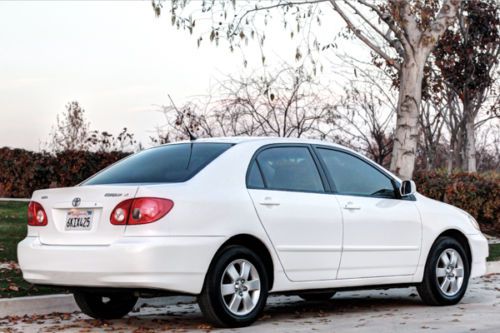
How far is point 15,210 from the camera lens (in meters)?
21.4

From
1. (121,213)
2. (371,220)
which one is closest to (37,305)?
(121,213)

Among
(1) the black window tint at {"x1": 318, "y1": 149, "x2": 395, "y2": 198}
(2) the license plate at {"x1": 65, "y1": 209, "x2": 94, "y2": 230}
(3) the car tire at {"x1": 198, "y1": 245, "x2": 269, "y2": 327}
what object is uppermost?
(1) the black window tint at {"x1": 318, "y1": 149, "x2": 395, "y2": 198}

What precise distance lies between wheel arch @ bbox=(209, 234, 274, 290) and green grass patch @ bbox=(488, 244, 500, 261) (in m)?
8.18

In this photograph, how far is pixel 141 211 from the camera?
26.1 ft

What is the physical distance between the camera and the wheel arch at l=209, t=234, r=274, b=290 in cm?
847

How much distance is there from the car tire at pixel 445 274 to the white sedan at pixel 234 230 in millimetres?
17

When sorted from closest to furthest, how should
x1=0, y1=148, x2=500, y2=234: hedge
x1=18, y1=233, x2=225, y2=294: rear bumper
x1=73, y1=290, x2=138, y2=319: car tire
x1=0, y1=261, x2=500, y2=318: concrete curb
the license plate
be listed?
x1=18, y1=233, x2=225, y2=294: rear bumper
the license plate
x1=73, y1=290, x2=138, y2=319: car tire
x1=0, y1=261, x2=500, y2=318: concrete curb
x1=0, y1=148, x2=500, y2=234: hedge

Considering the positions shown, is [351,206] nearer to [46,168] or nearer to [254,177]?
[254,177]

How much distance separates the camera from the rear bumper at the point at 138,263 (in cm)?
785

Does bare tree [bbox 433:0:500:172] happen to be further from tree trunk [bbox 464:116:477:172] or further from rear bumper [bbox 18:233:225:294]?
rear bumper [bbox 18:233:225:294]

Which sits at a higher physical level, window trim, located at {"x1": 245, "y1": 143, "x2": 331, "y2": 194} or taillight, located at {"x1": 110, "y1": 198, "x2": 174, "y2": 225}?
window trim, located at {"x1": 245, "y1": 143, "x2": 331, "y2": 194}

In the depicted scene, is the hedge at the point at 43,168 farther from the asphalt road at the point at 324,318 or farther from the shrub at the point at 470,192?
the asphalt road at the point at 324,318

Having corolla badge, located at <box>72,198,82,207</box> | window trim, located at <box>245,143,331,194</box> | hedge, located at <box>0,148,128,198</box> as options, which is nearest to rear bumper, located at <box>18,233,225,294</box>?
corolla badge, located at <box>72,198,82,207</box>

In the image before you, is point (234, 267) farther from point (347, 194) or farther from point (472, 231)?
point (472, 231)
